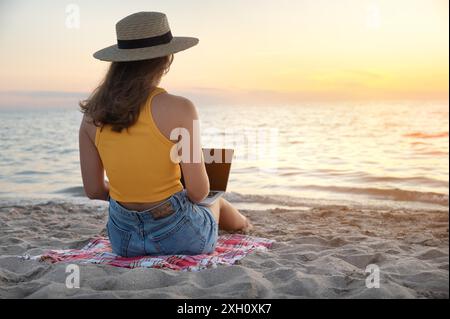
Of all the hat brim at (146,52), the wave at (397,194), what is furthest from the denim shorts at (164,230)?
the wave at (397,194)

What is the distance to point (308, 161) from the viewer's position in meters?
8.98

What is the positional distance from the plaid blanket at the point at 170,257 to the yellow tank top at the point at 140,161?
32 cm

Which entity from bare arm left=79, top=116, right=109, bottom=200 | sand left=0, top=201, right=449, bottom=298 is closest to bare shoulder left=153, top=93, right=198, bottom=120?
bare arm left=79, top=116, right=109, bottom=200

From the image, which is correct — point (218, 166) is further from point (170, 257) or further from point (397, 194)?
point (397, 194)

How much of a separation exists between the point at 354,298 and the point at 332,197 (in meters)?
4.34

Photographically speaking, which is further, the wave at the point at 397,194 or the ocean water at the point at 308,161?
the ocean water at the point at 308,161

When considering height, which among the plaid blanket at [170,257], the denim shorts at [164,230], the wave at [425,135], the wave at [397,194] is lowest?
the wave at [397,194]

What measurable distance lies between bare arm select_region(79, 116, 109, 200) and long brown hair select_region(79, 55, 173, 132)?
0.12 metres

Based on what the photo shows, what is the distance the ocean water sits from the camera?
21.4 feet

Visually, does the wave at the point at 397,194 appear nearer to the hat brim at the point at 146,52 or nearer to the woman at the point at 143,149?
the woman at the point at 143,149

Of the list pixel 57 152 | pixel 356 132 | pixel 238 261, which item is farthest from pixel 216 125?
pixel 238 261

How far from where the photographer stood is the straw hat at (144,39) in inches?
103

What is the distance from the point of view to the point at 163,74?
2.69 metres
